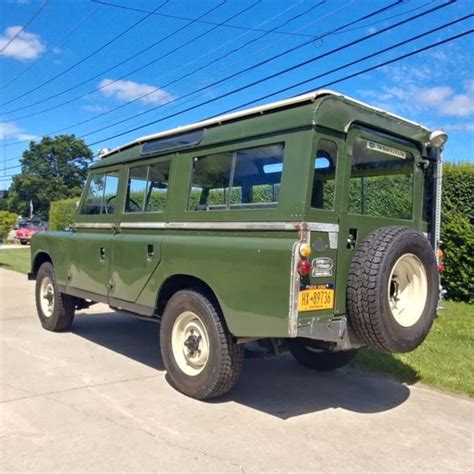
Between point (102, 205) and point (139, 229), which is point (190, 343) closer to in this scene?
point (139, 229)

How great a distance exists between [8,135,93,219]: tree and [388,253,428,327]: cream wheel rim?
73.1 metres

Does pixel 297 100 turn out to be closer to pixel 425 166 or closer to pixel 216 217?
pixel 216 217

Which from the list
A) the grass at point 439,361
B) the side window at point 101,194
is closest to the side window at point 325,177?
the grass at point 439,361

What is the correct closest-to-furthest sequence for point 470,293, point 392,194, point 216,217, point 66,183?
point 216,217, point 392,194, point 470,293, point 66,183

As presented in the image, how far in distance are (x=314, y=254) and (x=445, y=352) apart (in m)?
3.16

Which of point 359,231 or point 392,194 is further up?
point 392,194

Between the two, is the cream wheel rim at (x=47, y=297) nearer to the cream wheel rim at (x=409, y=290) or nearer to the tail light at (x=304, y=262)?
the tail light at (x=304, y=262)

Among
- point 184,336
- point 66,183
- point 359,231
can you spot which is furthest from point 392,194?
point 66,183

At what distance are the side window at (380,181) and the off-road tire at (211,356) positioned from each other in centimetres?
147

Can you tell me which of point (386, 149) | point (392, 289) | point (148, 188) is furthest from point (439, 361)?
point (148, 188)

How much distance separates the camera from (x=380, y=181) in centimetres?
487

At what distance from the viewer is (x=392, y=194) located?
16.4 ft

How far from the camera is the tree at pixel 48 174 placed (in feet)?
242

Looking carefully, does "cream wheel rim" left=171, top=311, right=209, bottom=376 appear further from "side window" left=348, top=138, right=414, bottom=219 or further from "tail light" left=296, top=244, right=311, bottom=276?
"side window" left=348, top=138, right=414, bottom=219
